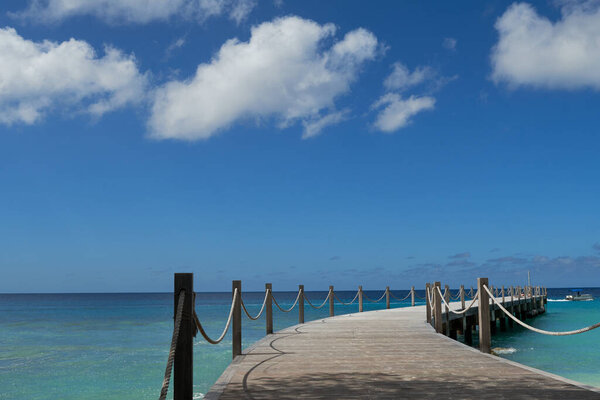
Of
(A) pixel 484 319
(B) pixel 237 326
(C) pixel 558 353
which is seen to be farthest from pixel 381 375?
(C) pixel 558 353

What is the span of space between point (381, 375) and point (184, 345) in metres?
3.21

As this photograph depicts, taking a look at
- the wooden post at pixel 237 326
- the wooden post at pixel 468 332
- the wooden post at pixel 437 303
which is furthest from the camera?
the wooden post at pixel 468 332

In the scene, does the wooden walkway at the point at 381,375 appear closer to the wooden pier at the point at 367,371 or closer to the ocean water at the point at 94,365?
the wooden pier at the point at 367,371

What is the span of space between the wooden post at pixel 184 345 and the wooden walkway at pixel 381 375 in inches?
17.1

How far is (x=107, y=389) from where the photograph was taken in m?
17.1

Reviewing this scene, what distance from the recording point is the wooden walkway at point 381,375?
6.29 m

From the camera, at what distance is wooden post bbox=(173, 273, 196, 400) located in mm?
5711

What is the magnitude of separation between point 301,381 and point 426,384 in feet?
5.54

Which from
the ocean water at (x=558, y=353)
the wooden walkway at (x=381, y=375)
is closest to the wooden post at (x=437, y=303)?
the wooden walkway at (x=381, y=375)

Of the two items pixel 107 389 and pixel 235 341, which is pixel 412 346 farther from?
pixel 107 389

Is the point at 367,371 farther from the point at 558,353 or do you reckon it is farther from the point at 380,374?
the point at 558,353

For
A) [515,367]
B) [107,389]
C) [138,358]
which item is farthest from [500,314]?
[515,367]

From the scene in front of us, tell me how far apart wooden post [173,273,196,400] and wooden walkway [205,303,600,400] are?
43 centimetres

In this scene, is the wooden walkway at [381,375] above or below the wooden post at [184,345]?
below
